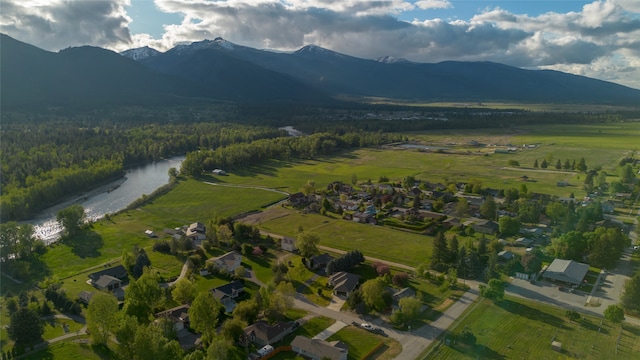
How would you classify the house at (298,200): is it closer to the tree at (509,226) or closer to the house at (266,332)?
the tree at (509,226)

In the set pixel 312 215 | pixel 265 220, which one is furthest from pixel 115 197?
pixel 312 215

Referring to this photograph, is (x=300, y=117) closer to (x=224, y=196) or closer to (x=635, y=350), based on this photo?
(x=224, y=196)

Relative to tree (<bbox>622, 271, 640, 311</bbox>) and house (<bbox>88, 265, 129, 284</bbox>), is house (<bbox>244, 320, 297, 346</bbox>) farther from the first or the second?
tree (<bbox>622, 271, 640, 311</bbox>)

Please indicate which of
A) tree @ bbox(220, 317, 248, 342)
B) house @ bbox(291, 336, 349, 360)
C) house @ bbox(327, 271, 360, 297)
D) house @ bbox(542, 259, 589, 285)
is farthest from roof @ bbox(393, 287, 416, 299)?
tree @ bbox(220, 317, 248, 342)

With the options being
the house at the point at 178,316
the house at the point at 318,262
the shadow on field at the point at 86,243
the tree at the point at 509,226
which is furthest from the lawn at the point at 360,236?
the house at the point at 178,316

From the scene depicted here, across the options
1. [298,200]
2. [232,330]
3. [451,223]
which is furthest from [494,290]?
[298,200]
